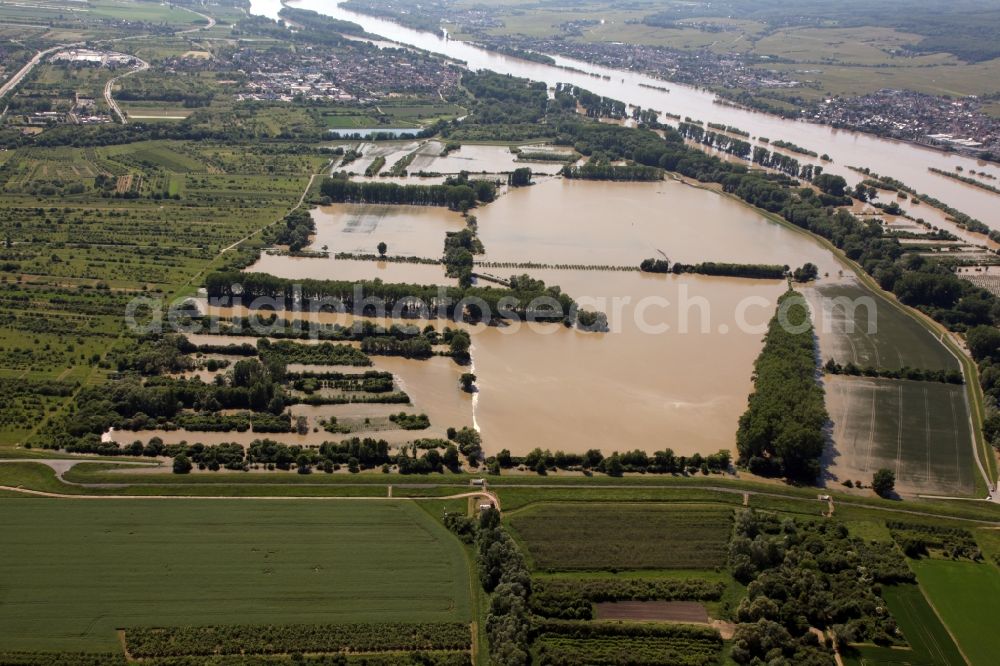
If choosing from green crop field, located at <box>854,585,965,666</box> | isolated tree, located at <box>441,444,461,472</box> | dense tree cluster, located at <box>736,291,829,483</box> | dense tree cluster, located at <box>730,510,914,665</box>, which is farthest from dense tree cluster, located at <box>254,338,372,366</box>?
green crop field, located at <box>854,585,965,666</box>

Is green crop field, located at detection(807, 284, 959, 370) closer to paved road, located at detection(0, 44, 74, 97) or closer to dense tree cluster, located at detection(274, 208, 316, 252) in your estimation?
dense tree cluster, located at detection(274, 208, 316, 252)

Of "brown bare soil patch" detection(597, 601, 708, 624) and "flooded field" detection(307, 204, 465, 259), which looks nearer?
"brown bare soil patch" detection(597, 601, 708, 624)

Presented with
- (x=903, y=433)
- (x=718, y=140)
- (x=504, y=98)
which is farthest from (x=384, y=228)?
(x=504, y=98)

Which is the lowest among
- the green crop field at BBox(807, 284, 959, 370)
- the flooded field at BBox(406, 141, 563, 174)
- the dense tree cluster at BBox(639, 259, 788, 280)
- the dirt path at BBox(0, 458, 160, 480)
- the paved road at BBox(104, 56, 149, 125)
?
the dirt path at BBox(0, 458, 160, 480)

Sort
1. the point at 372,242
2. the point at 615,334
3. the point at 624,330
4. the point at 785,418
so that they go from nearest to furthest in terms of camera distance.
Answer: the point at 785,418 → the point at 615,334 → the point at 624,330 → the point at 372,242

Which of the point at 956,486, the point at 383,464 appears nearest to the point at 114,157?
the point at 383,464

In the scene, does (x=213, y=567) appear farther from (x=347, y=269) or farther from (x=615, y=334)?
(x=347, y=269)
